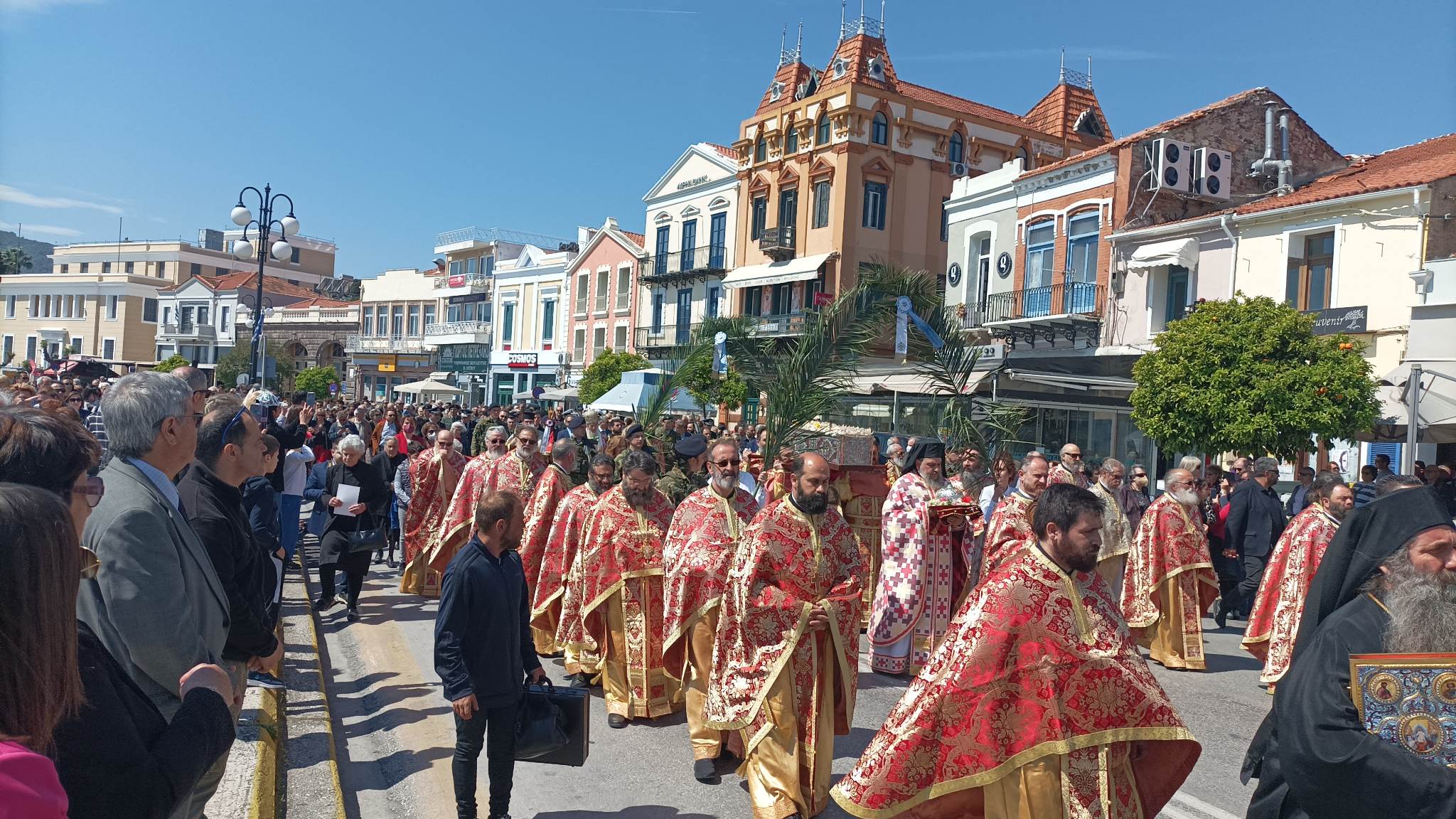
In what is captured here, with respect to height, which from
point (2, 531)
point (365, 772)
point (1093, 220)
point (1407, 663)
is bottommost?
point (365, 772)

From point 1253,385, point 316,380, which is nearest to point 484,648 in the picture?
point 1253,385

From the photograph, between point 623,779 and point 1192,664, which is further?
point 1192,664

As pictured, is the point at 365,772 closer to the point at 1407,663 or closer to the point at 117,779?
the point at 117,779

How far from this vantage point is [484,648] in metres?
4.63

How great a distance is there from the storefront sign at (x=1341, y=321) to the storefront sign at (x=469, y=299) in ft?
139

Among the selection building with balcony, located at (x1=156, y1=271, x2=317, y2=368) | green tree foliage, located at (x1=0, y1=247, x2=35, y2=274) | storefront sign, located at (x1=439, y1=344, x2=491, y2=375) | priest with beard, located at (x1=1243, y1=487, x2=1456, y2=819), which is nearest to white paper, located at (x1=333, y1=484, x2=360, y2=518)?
priest with beard, located at (x1=1243, y1=487, x2=1456, y2=819)

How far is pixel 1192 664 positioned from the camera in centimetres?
953

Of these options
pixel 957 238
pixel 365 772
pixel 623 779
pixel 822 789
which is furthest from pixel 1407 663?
pixel 957 238

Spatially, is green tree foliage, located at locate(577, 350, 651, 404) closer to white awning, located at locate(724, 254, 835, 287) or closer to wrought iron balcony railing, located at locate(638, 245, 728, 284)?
white awning, located at locate(724, 254, 835, 287)

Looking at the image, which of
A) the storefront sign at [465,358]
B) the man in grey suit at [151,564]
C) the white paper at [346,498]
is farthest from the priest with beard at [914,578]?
the storefront sign at [465,358]

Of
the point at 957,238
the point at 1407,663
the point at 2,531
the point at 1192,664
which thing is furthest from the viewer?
the point at 957,238

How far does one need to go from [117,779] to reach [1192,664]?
9.38 metres

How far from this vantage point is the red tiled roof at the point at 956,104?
121 feet

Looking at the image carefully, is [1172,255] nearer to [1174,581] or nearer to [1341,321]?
[1341,321]
